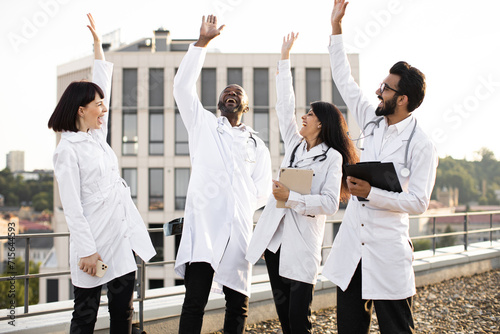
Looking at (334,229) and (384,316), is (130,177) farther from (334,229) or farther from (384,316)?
(384,316)

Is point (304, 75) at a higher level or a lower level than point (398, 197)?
higher

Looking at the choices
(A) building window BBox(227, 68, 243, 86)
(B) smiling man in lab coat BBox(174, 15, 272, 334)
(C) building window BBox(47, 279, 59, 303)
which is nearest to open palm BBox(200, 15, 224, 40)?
(B) smiling man in lab coat BBox(174, 15, 272, 334)

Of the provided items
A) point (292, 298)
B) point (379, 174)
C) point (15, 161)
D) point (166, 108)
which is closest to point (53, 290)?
point (166, 108)

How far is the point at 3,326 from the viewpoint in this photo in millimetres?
3467

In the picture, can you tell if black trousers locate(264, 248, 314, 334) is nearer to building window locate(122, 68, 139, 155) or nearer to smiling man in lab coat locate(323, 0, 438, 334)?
smiling man in lab coat locate(323, 0, 438, 334)

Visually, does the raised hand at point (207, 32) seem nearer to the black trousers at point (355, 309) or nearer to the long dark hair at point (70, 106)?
the long dark hair at point (70, 106)

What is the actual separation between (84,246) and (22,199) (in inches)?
2724

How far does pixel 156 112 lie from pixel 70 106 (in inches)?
1168

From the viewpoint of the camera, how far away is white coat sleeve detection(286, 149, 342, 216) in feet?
9.11

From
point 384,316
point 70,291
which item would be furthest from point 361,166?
point 70,291

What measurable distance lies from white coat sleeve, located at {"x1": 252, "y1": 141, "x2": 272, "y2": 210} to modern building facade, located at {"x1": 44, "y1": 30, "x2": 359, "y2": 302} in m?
27.5

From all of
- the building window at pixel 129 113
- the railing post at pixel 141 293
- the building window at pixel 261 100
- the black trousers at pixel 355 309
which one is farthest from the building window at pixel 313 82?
the black trousers at pixel 355 309

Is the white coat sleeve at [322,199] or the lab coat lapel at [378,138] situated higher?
the lab coat lapel at [378,138]

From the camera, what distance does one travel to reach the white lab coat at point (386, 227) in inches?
92.3
